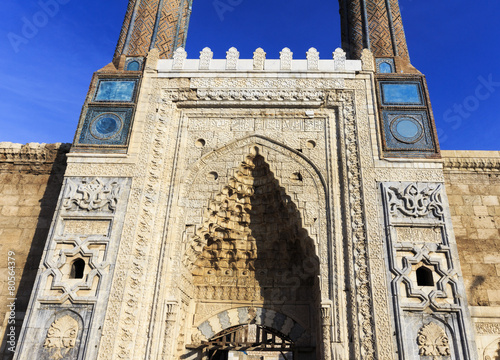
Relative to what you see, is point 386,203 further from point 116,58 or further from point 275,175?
point 116,58

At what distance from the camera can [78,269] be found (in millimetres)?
5617

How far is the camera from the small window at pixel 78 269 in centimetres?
554

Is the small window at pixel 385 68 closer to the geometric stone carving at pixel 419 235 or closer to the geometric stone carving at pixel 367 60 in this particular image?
the geometric stone carving at pixel 367 60

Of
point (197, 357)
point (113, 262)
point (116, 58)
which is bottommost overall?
point (197, 357)

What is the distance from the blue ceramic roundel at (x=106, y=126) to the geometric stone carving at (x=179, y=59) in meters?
1.35

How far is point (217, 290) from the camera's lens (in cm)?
672

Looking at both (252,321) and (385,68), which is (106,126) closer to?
(252,321)

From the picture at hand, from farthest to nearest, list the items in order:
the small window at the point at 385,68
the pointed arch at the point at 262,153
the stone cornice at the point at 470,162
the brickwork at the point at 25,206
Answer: the small window at the point at 385,68
the stone cornice at the point at 470,162
the pointed arch at the point at 262,153
the brickwork at the point at 25,206

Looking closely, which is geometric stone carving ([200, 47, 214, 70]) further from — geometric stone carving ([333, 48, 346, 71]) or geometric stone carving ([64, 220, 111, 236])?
geometric stone carving ([64, 220, 111, 236])

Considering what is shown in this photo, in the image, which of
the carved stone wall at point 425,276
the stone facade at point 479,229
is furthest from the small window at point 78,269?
the stone facade at point 479,229

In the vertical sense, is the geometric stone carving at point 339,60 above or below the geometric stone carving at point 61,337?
above

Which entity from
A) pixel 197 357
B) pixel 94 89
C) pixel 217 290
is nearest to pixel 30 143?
pixel 94 89

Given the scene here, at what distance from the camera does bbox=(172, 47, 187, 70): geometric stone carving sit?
23.2ft

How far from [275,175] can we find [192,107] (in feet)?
6.10
